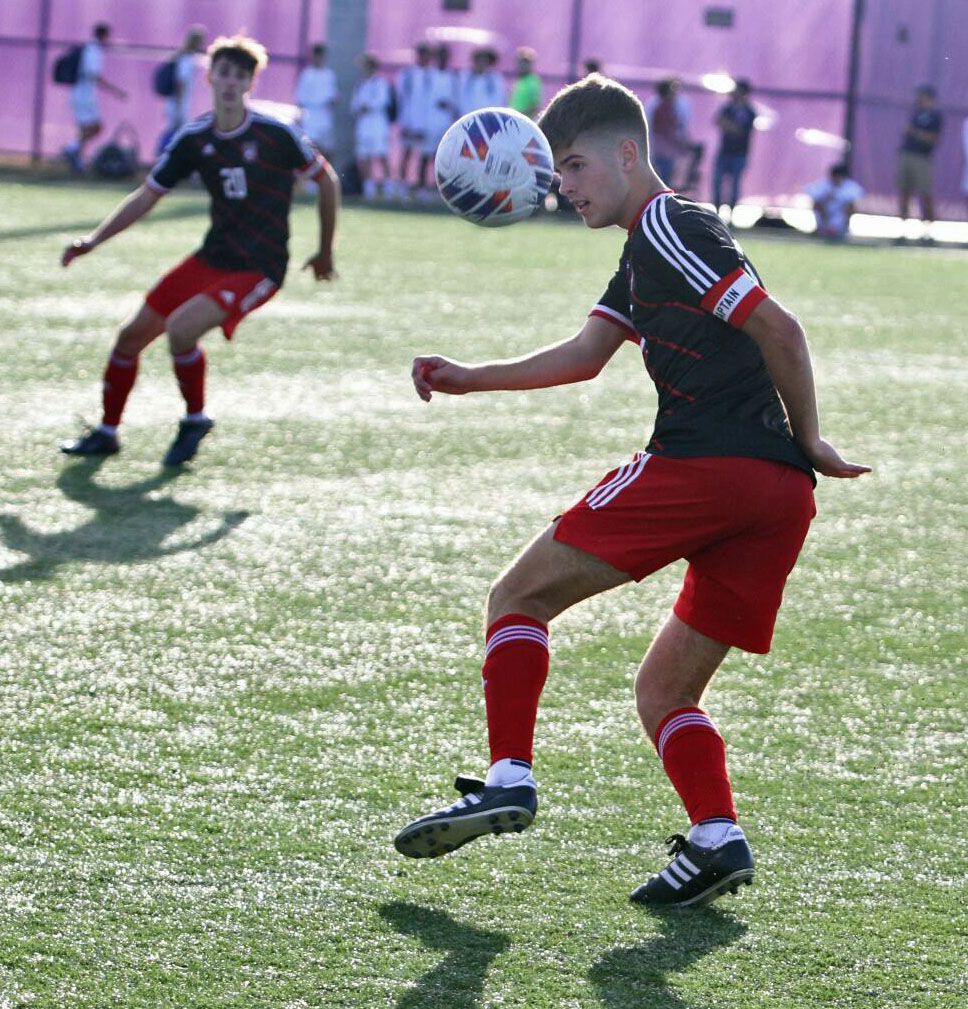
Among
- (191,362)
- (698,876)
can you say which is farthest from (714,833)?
(191,362)

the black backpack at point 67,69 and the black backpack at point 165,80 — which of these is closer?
the black backpack at point 165,80

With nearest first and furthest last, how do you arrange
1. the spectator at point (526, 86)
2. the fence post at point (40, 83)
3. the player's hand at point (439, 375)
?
the player's hand at point (439, 375) → the spectator at point (526, 86) → the fence post at point (40, 83)

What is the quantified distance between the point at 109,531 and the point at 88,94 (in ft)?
67.5

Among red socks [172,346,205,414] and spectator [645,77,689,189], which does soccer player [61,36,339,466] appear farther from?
spectator [645,77,689,189]

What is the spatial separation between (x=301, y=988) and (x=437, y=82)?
22712mm

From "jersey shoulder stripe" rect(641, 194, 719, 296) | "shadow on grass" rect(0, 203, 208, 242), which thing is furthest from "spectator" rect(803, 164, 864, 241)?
"jersey shoulder stripe" rect(641, 194, 719, 296)

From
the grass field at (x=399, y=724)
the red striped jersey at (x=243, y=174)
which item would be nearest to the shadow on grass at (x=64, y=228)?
the grass field at (x=399, y=724)

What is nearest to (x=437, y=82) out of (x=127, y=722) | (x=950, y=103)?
(x=950, y=103)

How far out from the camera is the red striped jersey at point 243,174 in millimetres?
7988

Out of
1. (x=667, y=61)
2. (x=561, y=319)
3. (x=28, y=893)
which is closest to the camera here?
(x=28, y=893)

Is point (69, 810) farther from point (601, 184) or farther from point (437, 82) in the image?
point (437, 82)

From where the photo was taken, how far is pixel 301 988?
3.10 m

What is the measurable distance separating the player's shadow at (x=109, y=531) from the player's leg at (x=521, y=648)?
8.99 feet

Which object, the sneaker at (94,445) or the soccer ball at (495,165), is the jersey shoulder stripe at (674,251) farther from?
the sneaker at (94,445)
